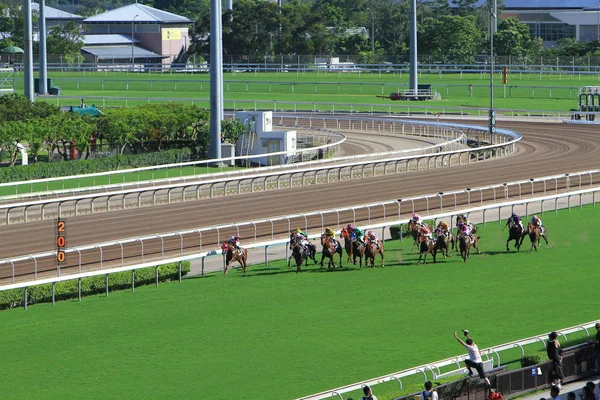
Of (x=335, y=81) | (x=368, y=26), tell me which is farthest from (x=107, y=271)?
(x=368, y=26)

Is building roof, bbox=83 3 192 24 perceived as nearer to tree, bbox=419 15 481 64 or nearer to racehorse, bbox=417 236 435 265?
tree, bbox=419 15 481 64

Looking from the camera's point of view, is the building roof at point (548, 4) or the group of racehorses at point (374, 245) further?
the building roof at point (548, 4)

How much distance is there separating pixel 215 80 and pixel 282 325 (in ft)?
87.3

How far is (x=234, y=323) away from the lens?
71.8 feet

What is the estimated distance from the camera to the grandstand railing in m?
25.2

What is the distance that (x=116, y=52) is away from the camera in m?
122

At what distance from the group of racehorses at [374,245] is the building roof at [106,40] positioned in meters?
95.2

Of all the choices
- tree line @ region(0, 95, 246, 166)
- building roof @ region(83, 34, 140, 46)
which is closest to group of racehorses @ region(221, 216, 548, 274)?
tree line @ region(0, 95, 246, 166)

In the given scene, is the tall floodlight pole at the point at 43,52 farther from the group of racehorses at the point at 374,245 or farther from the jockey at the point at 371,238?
the jockey at the point at 371,238

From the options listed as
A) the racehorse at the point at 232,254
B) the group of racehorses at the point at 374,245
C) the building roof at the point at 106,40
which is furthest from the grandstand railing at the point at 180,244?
the building roof at the point at 106,40

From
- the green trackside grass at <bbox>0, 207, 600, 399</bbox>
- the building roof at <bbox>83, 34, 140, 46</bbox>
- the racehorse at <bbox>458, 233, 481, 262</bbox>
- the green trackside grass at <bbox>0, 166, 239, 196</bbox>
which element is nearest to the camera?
the green trackside grass at <bbox>0, 207, 600, 399</bbox>

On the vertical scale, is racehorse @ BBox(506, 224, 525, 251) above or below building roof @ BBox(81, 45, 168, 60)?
below

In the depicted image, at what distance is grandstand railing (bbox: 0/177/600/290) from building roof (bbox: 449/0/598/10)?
98879mm

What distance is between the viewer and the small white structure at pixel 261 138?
49.9 m
